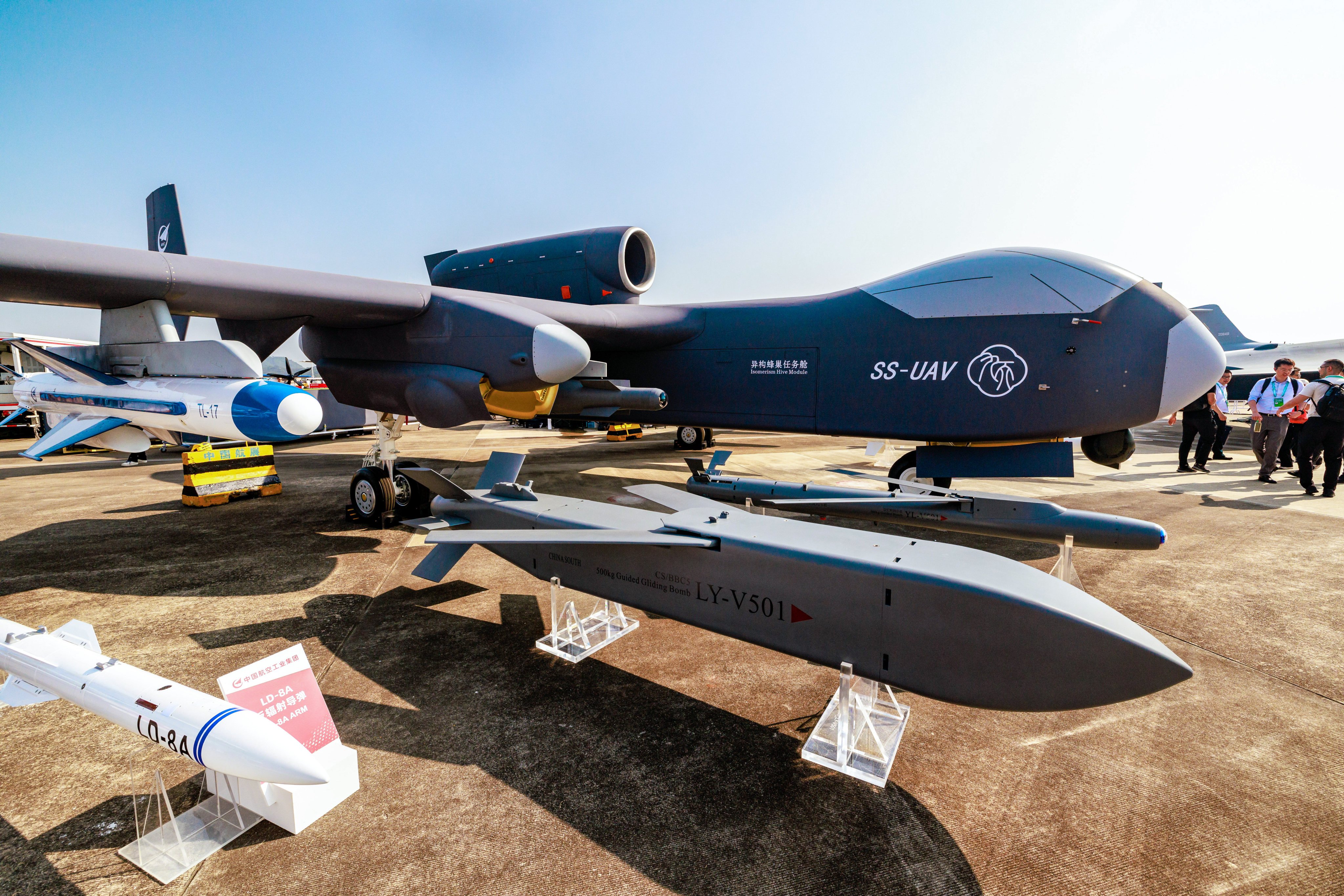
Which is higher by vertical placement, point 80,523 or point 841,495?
point 841,495

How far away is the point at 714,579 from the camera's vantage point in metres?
3.89

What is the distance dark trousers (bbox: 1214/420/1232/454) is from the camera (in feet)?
48.3

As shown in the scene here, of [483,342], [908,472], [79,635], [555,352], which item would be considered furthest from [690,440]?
[79,635]

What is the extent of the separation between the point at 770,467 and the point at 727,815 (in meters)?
11.4

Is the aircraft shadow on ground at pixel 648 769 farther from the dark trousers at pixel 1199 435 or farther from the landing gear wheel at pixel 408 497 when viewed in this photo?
the dark trousers at pixel 1199 435

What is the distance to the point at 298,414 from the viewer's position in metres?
5.81

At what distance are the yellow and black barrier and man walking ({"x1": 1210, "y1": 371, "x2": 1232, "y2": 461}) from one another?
20.7 m

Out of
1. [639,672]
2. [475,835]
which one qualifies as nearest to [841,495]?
[639,672]

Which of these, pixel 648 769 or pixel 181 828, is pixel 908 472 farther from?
pixel 181 828

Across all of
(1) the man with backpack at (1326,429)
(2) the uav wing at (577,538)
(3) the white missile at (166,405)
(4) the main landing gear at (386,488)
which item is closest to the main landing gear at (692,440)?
(4) the main landing gear at (386,488)

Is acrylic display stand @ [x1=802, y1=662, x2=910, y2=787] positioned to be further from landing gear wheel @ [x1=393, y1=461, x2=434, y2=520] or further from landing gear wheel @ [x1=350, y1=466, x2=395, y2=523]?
landing gear wheel @ [x1=350, y1=466, x2=395, y2=523]

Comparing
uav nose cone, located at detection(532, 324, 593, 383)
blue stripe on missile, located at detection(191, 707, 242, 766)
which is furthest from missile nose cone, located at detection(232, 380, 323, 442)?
blue stripe on missile, located at detection(191, 707, 242, 766)

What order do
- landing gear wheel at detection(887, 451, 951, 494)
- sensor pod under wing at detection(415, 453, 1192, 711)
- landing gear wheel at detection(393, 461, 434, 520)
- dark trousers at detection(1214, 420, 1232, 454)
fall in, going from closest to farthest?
sensor pod under wing at detection(415, 453, 1192, 711) < landing gear wheel at detection(887, 451, 951, 494) < landing gear wheel at detection(393, 461, 434, 520) < dark trousers at detection(1214, 420, 1232, 454)

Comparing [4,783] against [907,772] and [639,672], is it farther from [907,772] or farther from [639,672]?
[907,772]
